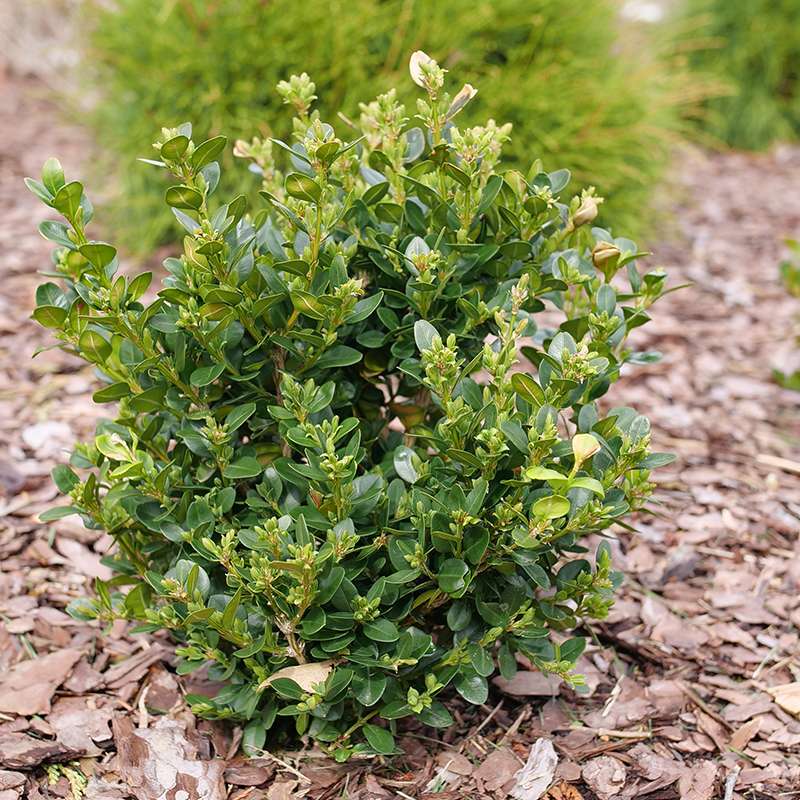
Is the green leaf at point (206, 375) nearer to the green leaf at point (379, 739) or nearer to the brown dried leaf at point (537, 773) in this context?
the green leaf at point (379, 739)

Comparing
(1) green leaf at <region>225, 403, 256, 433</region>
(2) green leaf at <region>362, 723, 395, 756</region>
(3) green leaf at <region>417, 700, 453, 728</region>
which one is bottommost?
(2) green leaf at <region>362, 723, 395, 756</region>

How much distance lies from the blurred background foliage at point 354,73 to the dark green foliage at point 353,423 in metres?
2.25

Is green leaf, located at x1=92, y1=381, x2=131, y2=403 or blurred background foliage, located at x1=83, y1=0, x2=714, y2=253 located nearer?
green leaf, located at x1=92, y1=381, x2=131, y2=403

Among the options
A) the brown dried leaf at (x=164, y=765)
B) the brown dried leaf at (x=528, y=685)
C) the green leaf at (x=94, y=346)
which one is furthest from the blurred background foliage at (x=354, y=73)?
the brown dried leaf at (x=164, y=765)

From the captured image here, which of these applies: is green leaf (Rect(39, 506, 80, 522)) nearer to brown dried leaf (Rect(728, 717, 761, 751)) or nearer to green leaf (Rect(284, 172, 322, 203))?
green leaf (Rect(284, 172, 322, 203))

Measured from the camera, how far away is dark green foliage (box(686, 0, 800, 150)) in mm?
6973

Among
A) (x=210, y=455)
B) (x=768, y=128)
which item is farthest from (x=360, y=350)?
(x=768, y=128)

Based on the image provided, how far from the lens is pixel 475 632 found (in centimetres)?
172

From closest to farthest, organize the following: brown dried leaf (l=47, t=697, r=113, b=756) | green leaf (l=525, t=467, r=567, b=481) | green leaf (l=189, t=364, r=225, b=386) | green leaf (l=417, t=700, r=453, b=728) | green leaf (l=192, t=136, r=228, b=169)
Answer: green leaf (l=525, t=467, r=567, b=481) → green leaf (l=192, t=136, r=228, b=169) → green leaf (l=189, t=364, r=225, b=386) → green leaf (l=417, t=700, r=453, b=728) → brown dried leaf (l=47, t=697, r=113, b=756)

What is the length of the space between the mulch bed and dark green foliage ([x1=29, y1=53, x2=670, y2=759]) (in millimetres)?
151

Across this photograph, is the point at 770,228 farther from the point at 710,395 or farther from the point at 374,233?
the point at 374,233

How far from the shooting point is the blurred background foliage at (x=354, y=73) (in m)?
3.90

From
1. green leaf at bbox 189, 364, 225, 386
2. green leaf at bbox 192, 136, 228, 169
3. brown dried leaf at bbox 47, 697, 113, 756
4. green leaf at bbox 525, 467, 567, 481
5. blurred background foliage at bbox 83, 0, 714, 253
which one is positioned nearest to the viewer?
green leaf at bbox 525, 467, 567, 481

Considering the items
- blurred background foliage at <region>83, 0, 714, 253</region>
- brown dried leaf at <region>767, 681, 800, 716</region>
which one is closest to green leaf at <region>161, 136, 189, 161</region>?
brown dried leaf at <region>767, 681, 800, 716</region>
